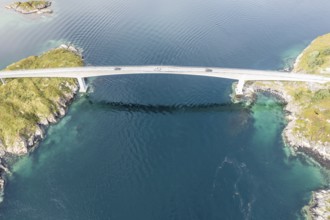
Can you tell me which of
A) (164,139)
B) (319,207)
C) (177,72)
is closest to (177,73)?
(177,72)

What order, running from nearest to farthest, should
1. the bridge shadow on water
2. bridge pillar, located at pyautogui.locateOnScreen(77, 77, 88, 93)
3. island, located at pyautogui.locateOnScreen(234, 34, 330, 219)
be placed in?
island, located at pyautogui.locateOnScreen(234, 34, 330, 219) < the bridge shadow on water < bridge pillar, located at pyautogui.locateOnScreen(77, 77, 88, 93)

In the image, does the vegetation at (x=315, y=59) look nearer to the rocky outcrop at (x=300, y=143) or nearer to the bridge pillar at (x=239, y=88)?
the rocky outcrop at (x=300, y=143)

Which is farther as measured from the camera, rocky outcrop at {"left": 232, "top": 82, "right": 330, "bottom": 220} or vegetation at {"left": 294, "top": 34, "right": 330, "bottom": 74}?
vegetation at {"left": 294, "top": 34, "right": 330, "bottom": 74}

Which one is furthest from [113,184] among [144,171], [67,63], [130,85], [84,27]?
[84,27]

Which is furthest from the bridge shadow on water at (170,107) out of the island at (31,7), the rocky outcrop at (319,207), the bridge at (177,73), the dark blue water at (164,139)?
the island at (31,7)

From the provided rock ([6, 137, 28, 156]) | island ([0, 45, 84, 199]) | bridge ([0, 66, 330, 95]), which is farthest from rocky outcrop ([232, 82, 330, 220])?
rock ([6, 137, 28, 156])

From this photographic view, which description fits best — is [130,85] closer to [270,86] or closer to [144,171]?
[144,171]

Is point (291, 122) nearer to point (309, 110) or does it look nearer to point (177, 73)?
point (309, 110)

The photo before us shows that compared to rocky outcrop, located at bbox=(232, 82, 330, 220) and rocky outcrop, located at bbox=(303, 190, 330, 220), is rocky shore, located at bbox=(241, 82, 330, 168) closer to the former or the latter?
rocky outcrop, located at bbox=(232, 82, 330, 220)
